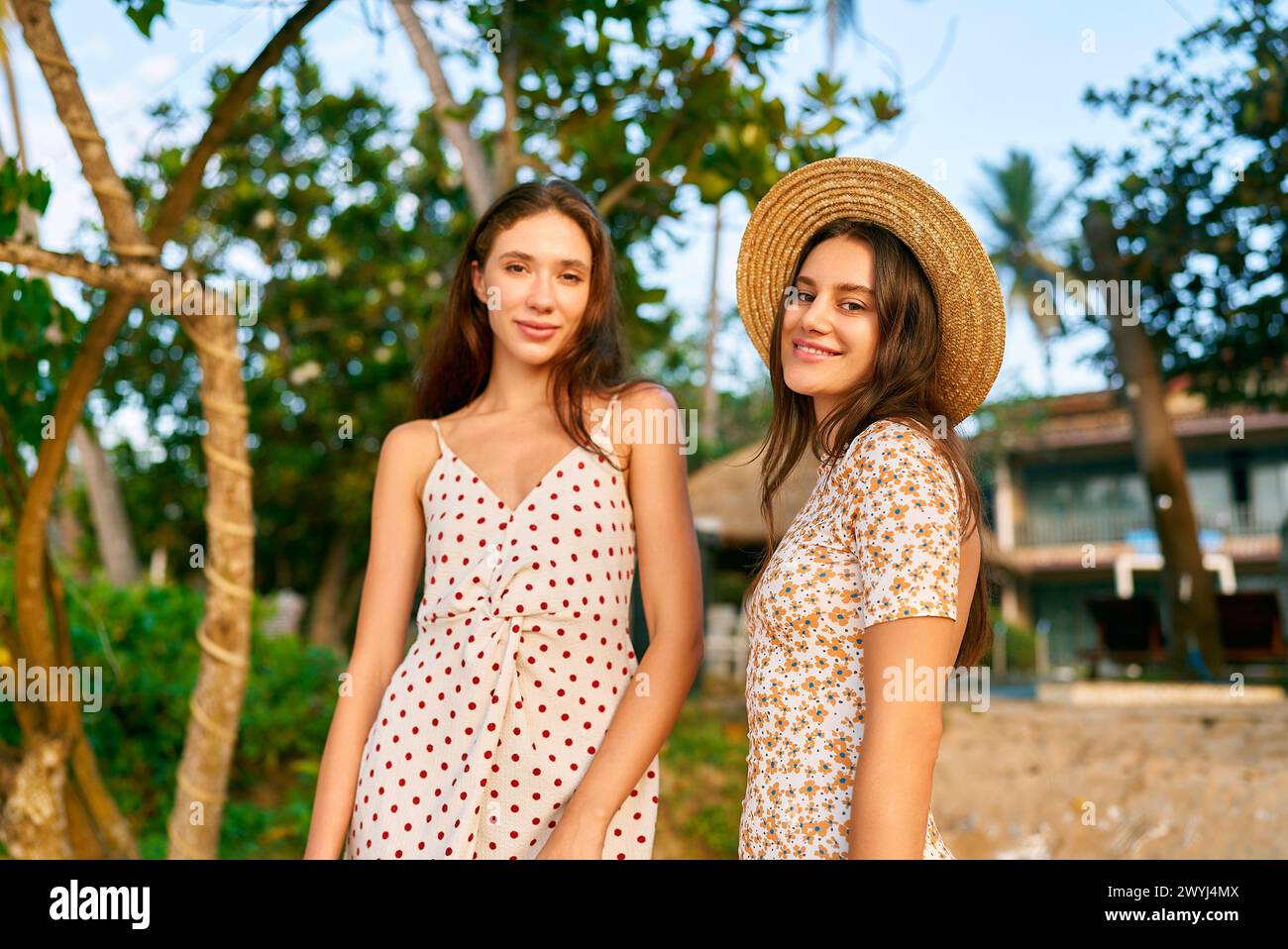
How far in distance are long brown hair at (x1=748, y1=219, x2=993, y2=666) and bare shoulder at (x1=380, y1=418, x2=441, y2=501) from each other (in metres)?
0.70

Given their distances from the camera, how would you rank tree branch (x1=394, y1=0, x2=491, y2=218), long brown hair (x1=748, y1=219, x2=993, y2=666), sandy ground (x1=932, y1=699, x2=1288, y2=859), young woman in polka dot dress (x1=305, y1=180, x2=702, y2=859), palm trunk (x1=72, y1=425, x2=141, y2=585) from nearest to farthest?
long brown hair (x1=748, y1=219, x2=993, y2=666), young woman in polka dot dress (x1=305, y1=180, x2=702, y2=859), tree branch (x1=394, y1=0, x2=491, y2=218), sandy ground (x1=932, y1=699, x2=1288, y2=859), palm trunk (x1=72, y1=425, x2=141, y2=585)

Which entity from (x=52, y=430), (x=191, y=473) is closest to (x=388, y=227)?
(x=191, y=473)

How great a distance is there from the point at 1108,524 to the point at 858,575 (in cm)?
2267

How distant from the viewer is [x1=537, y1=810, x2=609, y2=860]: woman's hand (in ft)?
6.21

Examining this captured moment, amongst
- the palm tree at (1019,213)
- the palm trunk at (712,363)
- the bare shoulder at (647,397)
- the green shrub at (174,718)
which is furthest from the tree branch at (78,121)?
the palm tree at (1019,213)

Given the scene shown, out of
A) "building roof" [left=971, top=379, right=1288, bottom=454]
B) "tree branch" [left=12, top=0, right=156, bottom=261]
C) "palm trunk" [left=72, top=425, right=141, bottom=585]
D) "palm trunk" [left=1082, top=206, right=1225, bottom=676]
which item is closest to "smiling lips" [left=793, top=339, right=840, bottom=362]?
"tree branch" [left=12, top=0, right=156, bottom=261]

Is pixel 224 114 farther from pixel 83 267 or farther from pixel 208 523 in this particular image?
pixel 208 523

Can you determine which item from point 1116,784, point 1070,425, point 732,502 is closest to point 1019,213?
point 1070,425

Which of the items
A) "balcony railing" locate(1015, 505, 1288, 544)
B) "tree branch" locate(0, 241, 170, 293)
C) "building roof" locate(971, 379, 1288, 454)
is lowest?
"tree branch" locate(0, 241, 170, 293)

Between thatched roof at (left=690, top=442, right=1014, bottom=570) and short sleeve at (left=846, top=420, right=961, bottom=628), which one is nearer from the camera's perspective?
short sleeve at (left=846, top=420, right=961, bottom=628)

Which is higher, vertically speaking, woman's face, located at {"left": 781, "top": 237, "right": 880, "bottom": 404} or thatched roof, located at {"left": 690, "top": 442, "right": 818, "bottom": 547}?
thatched roof, located at {"left": 690, "top": 442, "right": 818, "bottom": 547}

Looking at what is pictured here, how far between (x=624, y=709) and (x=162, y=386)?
957 centimetres

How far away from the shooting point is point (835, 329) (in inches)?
73.3

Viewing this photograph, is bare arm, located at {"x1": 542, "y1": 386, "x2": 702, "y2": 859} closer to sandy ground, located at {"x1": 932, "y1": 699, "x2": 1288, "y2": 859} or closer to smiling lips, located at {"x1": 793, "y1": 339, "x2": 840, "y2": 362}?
smiling lips, located at {"x1": 793, "y1": 339, "x2": 840, "y2": 362}
